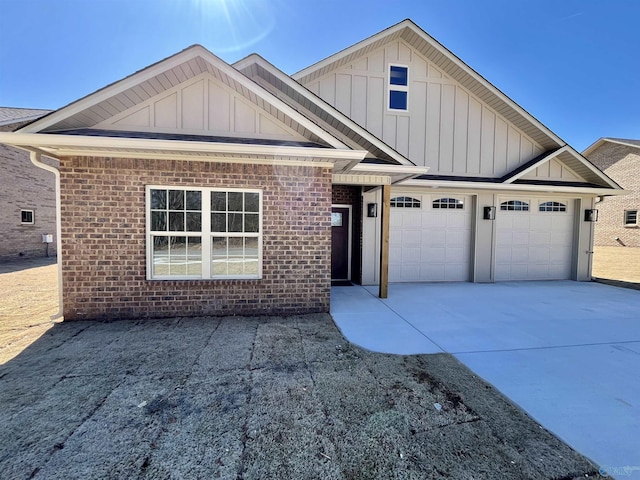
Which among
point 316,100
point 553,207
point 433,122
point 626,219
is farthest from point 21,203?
point 626,219

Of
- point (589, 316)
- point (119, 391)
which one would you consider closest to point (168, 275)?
point (119, 391)

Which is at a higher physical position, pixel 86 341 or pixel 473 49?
pixel 473 49

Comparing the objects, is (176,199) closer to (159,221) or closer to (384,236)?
(159,221)

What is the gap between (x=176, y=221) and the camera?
227 inches

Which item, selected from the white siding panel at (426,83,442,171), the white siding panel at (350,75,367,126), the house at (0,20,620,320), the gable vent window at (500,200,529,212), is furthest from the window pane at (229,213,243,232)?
the gable vent window at (500,200,529,212)

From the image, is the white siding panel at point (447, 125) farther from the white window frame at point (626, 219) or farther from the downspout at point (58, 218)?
the white window frame at point (626, 219)

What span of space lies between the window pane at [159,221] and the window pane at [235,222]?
3.87 ft

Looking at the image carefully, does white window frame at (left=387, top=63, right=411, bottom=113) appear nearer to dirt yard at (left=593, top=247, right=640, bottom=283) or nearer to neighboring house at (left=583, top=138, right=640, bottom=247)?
dirt yard at (left=593, top=247, right=640, bottom=283)

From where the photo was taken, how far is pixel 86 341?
184 inches

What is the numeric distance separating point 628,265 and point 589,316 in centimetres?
1248

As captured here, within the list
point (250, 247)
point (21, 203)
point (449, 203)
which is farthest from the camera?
point (21, 203)

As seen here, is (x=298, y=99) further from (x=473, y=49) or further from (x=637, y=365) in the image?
(x=473, y=49)

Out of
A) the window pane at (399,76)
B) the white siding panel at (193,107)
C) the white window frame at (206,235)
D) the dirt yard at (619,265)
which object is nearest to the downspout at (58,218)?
the white window frame at (206,235)

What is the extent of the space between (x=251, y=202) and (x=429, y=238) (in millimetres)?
6126
